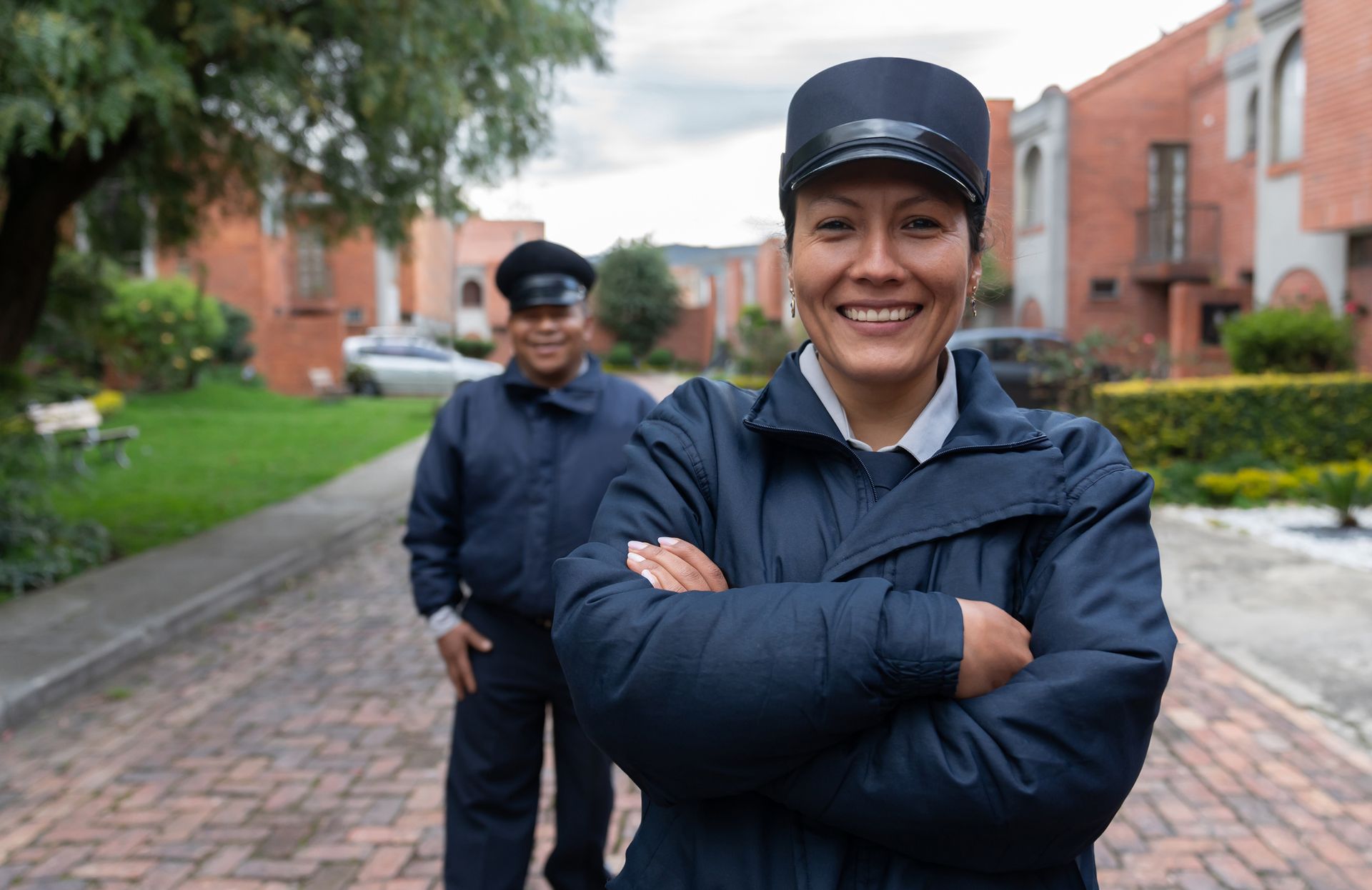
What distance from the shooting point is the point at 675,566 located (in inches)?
58.7

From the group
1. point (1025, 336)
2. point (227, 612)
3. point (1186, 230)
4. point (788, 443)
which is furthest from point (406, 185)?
point (1186, 230)

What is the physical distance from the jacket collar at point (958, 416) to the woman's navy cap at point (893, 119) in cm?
28

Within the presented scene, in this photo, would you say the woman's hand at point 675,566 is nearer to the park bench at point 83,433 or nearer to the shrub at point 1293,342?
the park bench at point 83,433

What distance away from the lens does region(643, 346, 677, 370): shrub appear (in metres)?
47.9

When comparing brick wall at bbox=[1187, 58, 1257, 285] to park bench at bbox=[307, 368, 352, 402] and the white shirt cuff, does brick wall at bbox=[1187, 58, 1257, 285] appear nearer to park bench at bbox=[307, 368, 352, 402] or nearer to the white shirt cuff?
park bench at bbox=[307, 368, 352, 402]

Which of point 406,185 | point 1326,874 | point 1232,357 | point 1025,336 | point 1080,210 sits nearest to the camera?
point 1326,874

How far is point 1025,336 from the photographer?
18.0 metres

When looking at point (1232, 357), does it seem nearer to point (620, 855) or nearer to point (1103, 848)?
point (1103, 848)

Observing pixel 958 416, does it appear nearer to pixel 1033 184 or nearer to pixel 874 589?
pixel 874 589

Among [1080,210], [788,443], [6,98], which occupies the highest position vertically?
[1080,210]

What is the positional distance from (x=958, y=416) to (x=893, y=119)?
1.42 feet

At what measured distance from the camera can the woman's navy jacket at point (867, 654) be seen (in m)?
1.34

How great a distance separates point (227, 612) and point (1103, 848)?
591 centimetres

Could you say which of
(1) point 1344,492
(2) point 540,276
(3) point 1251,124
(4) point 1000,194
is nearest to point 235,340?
(3) point 1251,124
